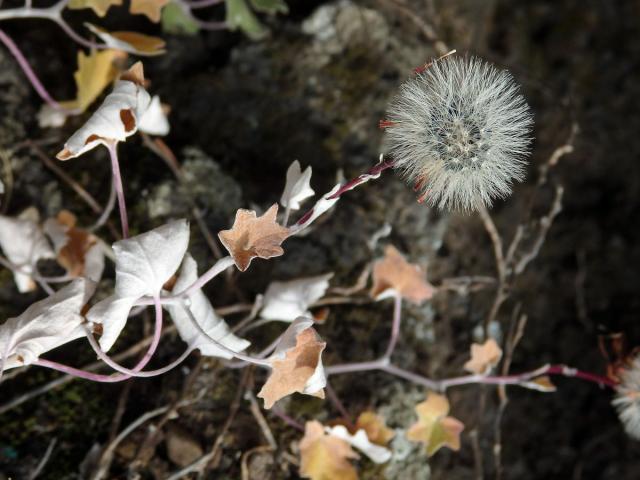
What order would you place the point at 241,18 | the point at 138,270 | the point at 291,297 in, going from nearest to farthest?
the point at 138,270 < the point at 291,297 < the point at 241,18

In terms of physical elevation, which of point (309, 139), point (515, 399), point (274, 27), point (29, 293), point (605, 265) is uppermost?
point (274, 27)

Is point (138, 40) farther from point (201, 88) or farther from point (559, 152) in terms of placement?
point (559, 152)

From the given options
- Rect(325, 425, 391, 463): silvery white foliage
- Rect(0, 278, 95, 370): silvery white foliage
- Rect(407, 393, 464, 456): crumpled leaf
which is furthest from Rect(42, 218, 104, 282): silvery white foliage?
Rect(407, 393, 464, 456): crumpled leaf

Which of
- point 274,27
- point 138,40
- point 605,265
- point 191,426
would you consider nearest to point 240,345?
point 191,426

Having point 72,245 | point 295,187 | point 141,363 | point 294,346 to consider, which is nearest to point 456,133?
point 295,187

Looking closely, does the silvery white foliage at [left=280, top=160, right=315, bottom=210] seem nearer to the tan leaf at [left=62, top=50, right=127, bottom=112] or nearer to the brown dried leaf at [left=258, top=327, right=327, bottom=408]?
the brown dried leaf at [left=258, top=327, right=327, bottom=408]

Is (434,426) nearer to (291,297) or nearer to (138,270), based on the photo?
(291,297)
